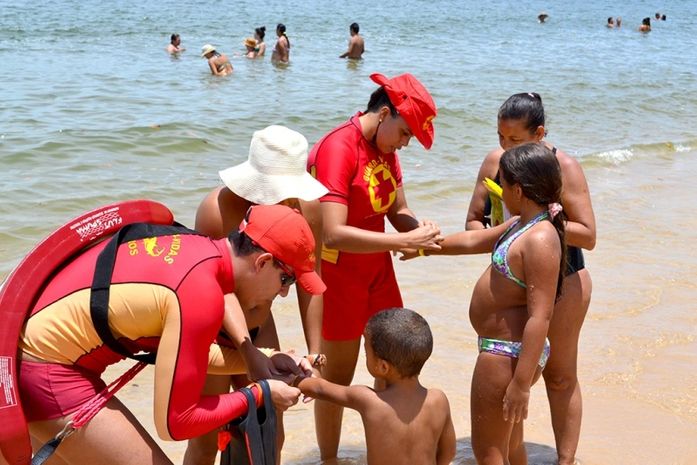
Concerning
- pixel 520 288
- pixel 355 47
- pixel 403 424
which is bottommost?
pixel 355 47

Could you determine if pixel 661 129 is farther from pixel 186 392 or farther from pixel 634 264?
pixel 186 392

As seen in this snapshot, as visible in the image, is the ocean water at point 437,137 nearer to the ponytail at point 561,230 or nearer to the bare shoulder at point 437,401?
the bare shoulder at point 437,401

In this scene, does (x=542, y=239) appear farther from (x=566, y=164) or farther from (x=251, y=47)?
(x=251, y=47)

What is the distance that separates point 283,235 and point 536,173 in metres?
1.20

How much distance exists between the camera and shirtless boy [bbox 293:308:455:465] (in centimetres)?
354

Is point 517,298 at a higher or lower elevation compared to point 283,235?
lower

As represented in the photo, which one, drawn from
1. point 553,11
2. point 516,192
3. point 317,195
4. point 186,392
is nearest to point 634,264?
point 516,192

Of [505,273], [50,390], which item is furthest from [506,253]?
[50,390]

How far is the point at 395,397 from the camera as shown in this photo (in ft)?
11.8

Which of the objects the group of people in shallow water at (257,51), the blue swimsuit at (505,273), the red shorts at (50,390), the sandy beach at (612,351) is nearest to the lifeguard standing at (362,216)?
the blue swimsuit at (505,273)

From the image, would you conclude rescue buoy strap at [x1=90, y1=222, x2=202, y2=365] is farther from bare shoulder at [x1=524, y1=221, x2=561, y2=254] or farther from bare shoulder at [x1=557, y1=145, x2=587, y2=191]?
bare shoulder at [x1=557, y1=145, x2=587, y2=191]

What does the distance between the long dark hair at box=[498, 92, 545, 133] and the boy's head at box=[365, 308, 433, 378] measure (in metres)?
1.19

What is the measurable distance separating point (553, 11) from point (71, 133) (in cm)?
3428

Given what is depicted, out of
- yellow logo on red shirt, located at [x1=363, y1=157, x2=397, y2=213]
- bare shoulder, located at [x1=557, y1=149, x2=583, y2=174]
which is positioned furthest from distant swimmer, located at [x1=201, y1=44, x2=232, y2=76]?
bare shoulder, located at [x1=557, y1=149, x2=583, y2=174]
